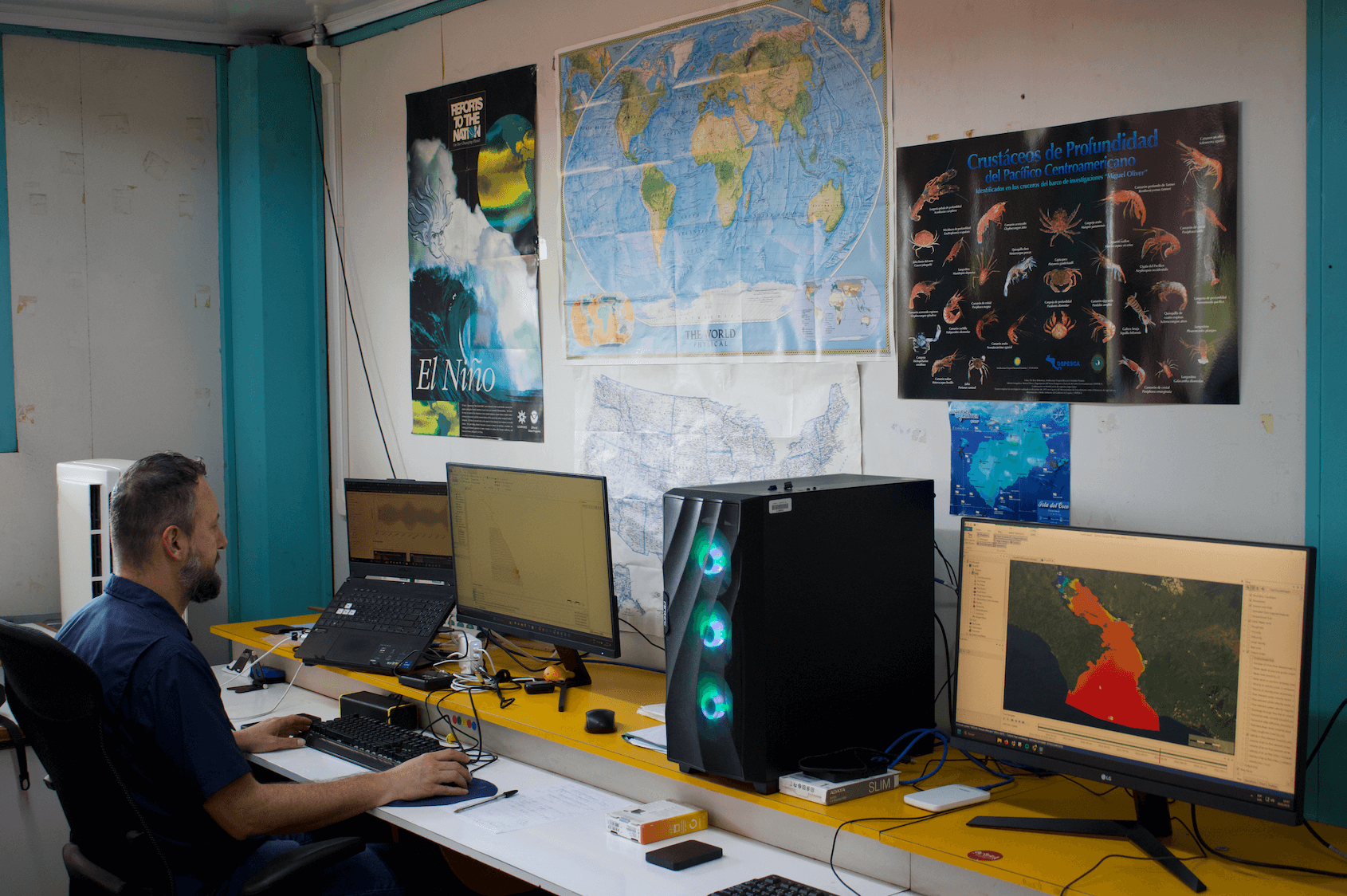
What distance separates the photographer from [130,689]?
2014 millimetres

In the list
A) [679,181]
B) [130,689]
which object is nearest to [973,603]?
[679,181]

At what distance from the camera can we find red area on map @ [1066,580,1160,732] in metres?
1.70

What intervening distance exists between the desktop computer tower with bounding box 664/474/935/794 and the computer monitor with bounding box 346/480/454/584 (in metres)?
1.18

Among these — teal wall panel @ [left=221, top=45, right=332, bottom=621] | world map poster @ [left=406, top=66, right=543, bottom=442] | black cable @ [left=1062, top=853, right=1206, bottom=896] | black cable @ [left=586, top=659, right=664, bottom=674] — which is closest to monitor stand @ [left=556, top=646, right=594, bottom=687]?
black cable @ [left=586, top=659, right=664, bottom=674]

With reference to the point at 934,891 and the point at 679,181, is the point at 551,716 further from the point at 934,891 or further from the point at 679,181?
the point at 679,181

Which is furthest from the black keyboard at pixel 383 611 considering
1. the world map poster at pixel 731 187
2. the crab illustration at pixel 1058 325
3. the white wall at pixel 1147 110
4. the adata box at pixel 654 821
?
the crab illustration at pixel 1058 325

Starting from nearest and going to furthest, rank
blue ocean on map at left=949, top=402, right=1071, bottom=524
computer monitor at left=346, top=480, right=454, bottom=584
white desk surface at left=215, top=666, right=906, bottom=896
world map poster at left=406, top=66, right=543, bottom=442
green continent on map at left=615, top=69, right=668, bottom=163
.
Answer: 1. white desk surface at left=215, top=666, right=906, bottom=896
2. blue ocean on map at left=949, top=402, right=1071, bottom=524
3. green continent on map at left=615, top=69, right=668, bottom=163
4. computer monitor at left=346, top=480, right=454, bottom=584
5. world map poster at left=406, top=66, right=543, bottom=442

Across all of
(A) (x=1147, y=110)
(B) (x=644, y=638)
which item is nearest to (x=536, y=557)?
(B) (x=644, y=638)

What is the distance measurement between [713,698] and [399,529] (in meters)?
1.46

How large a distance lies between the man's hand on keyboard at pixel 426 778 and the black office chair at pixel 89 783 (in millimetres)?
173

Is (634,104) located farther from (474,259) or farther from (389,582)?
(389,582)

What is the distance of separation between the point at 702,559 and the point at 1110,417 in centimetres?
79

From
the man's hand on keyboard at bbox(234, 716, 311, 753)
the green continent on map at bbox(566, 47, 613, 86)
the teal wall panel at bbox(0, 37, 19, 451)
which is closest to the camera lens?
the man's hand on keyboard at bbox(234, 716, 311, 753)

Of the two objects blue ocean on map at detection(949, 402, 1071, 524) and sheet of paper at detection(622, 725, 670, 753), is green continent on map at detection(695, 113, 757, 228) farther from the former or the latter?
sheet of paper at detection(622, 725, 670, 753)
